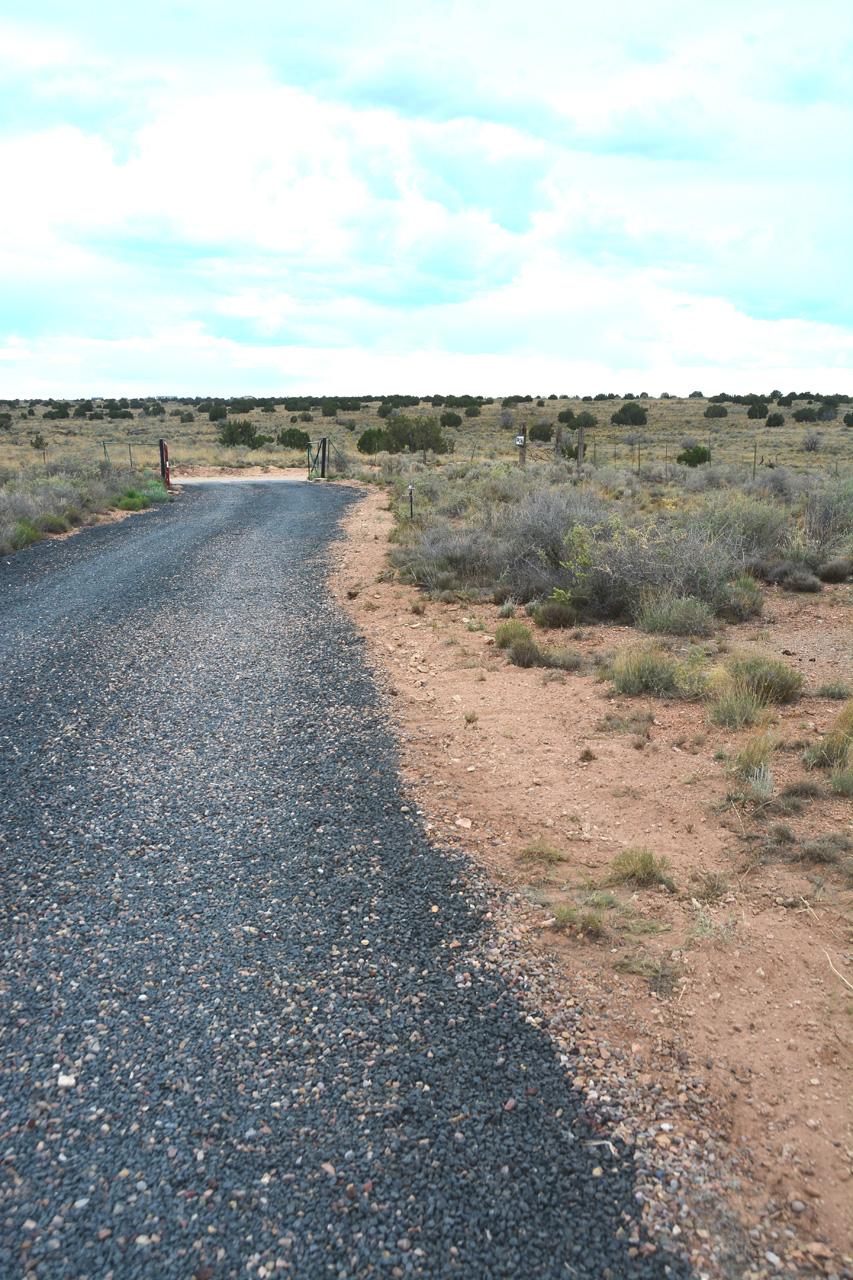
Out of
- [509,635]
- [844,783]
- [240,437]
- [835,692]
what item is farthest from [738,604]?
[240,437]

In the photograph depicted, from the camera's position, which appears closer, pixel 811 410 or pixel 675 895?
pixel 675 895

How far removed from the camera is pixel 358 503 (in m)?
24.3

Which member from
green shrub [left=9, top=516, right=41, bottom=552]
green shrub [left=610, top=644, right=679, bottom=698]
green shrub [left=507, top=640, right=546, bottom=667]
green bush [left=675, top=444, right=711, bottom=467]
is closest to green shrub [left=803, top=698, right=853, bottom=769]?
green shrub [left=610, top=644, right=679, bottom=698]

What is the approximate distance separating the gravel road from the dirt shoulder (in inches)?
8.5

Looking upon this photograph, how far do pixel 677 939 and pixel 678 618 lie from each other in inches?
235

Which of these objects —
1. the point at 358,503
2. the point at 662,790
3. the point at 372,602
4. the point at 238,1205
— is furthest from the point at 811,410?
the point at 238,1205

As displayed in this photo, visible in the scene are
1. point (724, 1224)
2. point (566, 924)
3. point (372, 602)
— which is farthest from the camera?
point (372, 602)

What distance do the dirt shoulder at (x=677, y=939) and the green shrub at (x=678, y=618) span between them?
2045 mm

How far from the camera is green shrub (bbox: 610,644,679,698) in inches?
287

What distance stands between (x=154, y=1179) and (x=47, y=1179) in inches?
13.8

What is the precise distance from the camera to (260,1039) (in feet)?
10.4

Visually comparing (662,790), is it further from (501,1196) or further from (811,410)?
(811,410)

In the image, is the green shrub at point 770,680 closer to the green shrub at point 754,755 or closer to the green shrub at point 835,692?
the green shrub at point 835,692

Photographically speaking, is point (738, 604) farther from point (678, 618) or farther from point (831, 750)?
point (831, 750)
